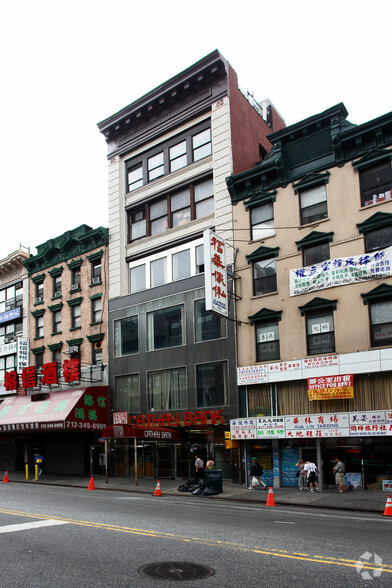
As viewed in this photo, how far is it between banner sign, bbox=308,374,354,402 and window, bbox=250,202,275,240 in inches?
321

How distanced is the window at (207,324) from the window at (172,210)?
5.69 metres

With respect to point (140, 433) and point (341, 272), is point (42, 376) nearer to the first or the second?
point (140, 433)

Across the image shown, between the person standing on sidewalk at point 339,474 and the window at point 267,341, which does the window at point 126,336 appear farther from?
the person standing on sidewalk at point 339,474

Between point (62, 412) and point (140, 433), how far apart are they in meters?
7.62

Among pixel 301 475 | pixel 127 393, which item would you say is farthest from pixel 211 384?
pixel 301 475

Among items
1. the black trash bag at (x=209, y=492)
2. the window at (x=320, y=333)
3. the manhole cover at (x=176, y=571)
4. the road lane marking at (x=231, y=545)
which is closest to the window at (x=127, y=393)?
the black trash bag at (x=209, y=492)

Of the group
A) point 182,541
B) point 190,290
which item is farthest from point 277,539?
point 190,290

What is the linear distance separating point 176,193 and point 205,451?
1547cm

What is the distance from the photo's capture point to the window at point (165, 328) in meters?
31.7

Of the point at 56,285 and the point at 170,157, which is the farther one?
the point at 56,285

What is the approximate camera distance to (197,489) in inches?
→ 957

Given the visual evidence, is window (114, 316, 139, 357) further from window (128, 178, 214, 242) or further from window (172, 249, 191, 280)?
window (128, 178, 214, 242)

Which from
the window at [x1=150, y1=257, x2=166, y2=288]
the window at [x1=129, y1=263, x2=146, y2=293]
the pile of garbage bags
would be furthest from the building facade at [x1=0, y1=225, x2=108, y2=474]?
the pile of garbage bags

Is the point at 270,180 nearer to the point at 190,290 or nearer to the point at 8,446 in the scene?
the point at 190,290
